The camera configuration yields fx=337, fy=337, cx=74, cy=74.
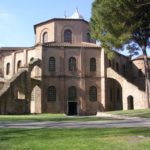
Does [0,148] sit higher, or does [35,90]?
[35,90]

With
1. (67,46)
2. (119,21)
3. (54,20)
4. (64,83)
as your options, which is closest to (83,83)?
(64,83)

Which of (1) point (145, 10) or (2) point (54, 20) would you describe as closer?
(1) point (145, 10)

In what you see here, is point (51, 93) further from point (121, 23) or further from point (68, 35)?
point (121, 23)

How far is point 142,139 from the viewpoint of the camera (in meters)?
11.2

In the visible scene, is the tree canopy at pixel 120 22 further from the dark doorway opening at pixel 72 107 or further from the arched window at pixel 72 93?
the dark doorway opening at pixel 72 107

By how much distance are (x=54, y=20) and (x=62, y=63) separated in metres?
8.23

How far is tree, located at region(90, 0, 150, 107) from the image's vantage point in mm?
24997

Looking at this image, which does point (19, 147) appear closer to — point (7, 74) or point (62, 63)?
point (62, 63)

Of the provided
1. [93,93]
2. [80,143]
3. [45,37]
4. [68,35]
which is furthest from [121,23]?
[45,37]

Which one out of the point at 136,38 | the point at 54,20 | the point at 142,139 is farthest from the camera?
the point at 54,20

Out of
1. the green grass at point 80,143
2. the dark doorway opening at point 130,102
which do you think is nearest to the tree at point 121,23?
the dark doorway opening at point 130,102

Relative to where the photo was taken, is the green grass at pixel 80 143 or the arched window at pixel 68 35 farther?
the arched window at pixel 68 35

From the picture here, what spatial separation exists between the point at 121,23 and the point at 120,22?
265mm

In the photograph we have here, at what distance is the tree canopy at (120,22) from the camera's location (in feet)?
81.8
